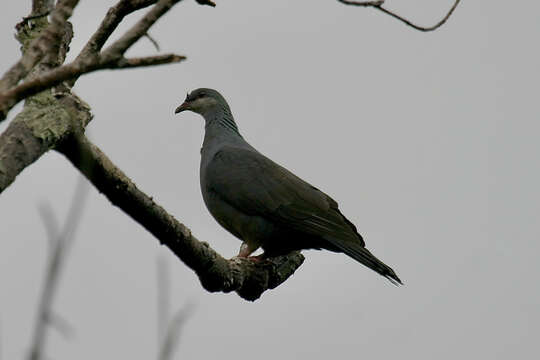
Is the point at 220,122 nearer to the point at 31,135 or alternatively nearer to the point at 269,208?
the point at 269,208

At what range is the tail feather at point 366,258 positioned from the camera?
5391 mm

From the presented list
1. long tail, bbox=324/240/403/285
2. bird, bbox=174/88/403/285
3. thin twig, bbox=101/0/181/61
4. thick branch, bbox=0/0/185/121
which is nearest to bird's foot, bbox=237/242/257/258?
bird, bbox=174/88/403/285

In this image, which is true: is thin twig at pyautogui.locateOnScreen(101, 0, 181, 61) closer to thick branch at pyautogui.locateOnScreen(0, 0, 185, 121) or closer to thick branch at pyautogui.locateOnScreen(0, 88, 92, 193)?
thick branch at pyautogui.locateOnScreen(0, 0, 185, 121)

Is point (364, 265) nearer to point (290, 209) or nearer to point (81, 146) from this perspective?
point (290, 209)

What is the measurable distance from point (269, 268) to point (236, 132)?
7.05 ft

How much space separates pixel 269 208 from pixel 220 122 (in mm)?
1534

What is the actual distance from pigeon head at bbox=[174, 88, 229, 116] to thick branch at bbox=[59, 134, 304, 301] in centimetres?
270

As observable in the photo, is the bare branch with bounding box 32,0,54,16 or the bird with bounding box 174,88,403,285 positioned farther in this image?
the bird with bounding box 174,88,403,285

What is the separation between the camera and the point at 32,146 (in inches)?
130

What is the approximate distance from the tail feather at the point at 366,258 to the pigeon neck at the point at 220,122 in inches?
74.0

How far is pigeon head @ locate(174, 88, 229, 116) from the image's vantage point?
7.72m

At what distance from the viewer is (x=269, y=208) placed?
20.2 feet

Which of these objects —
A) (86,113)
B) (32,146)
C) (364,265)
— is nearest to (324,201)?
(364,265)

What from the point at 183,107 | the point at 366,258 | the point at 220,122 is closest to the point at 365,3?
the point at 366,258
